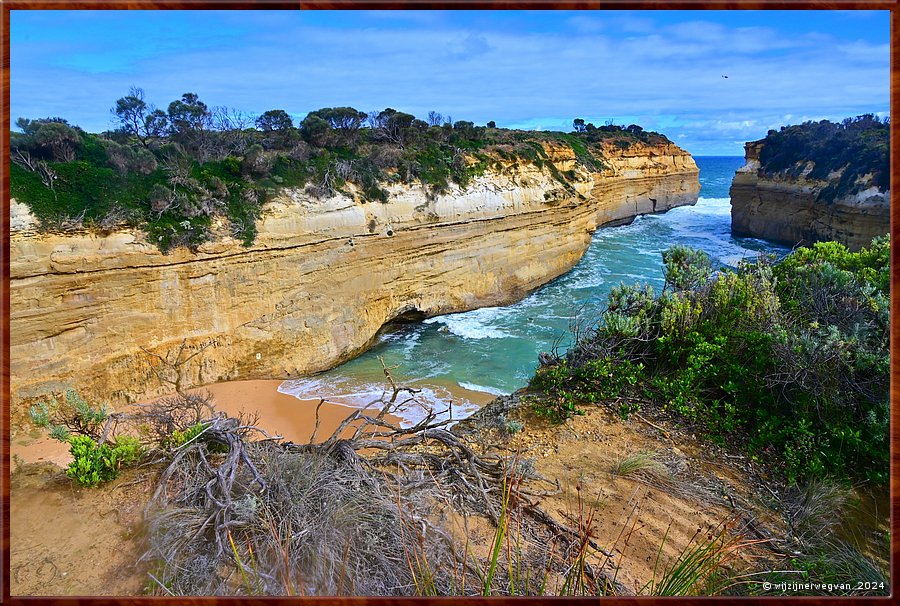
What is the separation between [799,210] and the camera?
24.1 meters

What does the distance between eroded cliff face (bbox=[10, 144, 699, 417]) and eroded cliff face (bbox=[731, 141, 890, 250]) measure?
35.7ft

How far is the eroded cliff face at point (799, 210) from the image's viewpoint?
1880cm

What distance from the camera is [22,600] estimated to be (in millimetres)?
1951

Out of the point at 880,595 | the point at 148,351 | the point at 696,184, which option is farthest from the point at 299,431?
the point at 696,184

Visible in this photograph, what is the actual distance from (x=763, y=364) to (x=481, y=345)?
844cm

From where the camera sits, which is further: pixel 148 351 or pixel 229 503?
pixel 148 351

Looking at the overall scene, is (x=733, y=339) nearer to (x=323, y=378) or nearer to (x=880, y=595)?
(x=880, y=595)

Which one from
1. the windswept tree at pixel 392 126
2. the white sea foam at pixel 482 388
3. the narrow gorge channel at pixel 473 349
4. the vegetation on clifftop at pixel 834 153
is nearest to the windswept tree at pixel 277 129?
the windswept tree at pixel 392 126

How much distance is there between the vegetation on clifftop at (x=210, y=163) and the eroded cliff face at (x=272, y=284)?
440 mm

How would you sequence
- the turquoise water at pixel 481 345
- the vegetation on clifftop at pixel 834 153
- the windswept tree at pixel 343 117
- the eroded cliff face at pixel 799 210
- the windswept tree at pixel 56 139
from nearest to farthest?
the windswept tree at pixel 56 139
the turquoise water at pixel 481 345
the windswept tree at pixel 343 117
the eroded cliff face at pixel 799 210
the vegetation on clifftop at pixel 834 153

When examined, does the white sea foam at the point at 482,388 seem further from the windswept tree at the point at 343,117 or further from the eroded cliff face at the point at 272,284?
the windswept tree at the point at 343,117

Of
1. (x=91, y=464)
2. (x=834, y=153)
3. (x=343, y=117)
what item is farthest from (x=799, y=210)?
(x=91, y=464)

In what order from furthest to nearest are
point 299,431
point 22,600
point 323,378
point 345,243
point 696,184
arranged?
1. point 696,184
2. point 345,243
3. point 323,378
4. point 299,431
5. point 22,600

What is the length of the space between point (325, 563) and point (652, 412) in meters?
3.50
